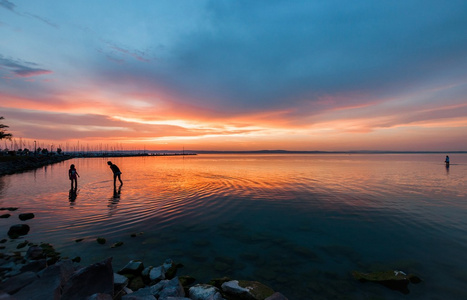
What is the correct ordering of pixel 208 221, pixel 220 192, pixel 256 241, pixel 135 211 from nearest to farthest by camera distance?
1. pixel 256 241
2. pixel 208 221
3. pixel 135 211
4. pixel 220 192

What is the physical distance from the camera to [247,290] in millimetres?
6266

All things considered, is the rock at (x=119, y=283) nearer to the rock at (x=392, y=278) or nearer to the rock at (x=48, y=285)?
the rock at (x=48, y=285)

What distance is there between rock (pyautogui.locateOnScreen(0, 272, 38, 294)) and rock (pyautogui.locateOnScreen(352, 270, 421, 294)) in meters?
10.0

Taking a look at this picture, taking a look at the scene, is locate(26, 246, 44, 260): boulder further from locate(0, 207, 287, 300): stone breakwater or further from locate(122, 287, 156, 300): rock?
locate(122, 287, 156, 300): rock

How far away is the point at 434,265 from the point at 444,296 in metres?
2.15

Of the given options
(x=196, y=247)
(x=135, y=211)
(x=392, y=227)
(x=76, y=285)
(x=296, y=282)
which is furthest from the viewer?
(x=135, y=211)

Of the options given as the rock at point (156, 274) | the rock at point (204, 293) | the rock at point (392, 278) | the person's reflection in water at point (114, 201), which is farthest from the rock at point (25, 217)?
the rock at point (392, 278)

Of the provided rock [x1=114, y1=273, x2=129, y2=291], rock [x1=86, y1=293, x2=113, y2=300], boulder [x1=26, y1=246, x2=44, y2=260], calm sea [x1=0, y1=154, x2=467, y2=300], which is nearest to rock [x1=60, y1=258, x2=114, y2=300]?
rock [x1=114, y1=273, x2=129, y2=291]

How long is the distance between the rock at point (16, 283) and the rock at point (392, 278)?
10037 millimetres

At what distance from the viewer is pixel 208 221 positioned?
13461 millimetres

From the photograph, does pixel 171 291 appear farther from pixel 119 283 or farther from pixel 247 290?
pixel 247 290

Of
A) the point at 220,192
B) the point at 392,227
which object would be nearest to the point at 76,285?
the point at 392,227

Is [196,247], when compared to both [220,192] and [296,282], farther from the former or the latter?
[220,192]

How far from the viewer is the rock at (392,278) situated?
22.9ft
